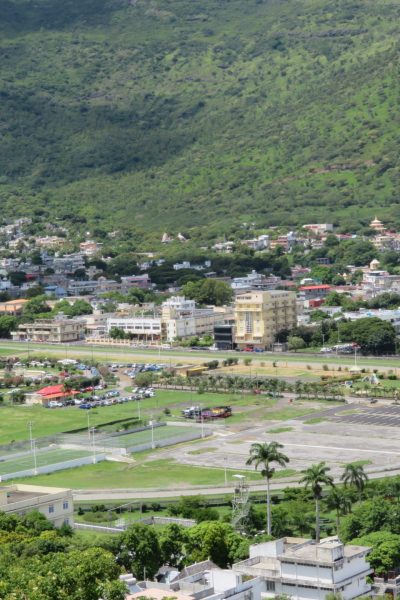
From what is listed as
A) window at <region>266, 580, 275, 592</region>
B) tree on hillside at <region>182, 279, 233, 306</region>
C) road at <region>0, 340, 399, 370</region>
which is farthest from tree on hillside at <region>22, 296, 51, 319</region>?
window at <region>266, 580, 275, 592</region>

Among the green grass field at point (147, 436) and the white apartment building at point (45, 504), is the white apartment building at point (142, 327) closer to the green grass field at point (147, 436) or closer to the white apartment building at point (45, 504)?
the green grass field at point (147, 436)

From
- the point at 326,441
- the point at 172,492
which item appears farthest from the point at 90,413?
the point at 172,492

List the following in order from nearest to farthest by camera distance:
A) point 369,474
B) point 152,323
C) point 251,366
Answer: point 369,474 → point 251,366 → point 152,323

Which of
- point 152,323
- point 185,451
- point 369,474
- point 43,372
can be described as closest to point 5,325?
point 152,323

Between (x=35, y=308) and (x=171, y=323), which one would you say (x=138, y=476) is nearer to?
(x=171, y=323)

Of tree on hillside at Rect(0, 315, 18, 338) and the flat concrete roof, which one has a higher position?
A: tree on hillside at Rect(0, 315, 18, 338)

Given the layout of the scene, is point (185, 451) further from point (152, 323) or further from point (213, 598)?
point (152, 323)

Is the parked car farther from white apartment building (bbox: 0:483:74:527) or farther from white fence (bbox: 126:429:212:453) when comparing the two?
white apartment building (bbox: 0:483:74:527)
